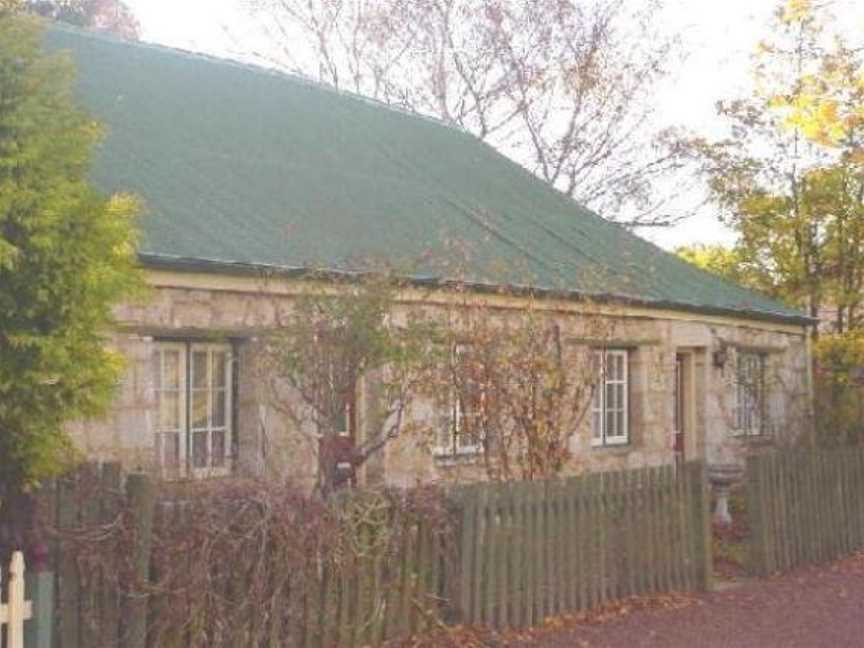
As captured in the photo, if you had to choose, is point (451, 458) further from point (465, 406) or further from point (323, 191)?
point (323, 191)

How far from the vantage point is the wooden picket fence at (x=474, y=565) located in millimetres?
7465

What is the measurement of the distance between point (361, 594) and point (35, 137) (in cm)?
370

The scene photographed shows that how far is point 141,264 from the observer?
1131 cm

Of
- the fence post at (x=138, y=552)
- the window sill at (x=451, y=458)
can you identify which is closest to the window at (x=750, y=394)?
the window sill at (x=451, y=458)

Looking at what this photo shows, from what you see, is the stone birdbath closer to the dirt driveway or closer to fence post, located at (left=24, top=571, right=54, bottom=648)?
the dirt driveway

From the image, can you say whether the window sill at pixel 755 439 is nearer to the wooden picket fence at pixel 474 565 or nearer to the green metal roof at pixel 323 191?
the green metal roof at pixel 323 191

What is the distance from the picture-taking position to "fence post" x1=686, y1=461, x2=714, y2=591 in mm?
12375

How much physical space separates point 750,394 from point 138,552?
15.1 metres

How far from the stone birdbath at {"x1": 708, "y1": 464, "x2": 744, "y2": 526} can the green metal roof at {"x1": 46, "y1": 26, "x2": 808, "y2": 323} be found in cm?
223

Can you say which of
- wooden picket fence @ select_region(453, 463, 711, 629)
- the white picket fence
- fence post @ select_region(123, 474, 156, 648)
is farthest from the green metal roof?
the white picket fence

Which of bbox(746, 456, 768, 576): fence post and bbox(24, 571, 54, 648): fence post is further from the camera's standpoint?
bbox(746, 456, 768, 576): fence post

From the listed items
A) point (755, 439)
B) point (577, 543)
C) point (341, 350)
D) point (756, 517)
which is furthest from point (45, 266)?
point (755, 439)

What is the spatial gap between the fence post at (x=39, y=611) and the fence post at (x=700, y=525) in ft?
22.7

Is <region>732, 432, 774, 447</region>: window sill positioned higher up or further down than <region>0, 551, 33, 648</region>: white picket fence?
higher up
